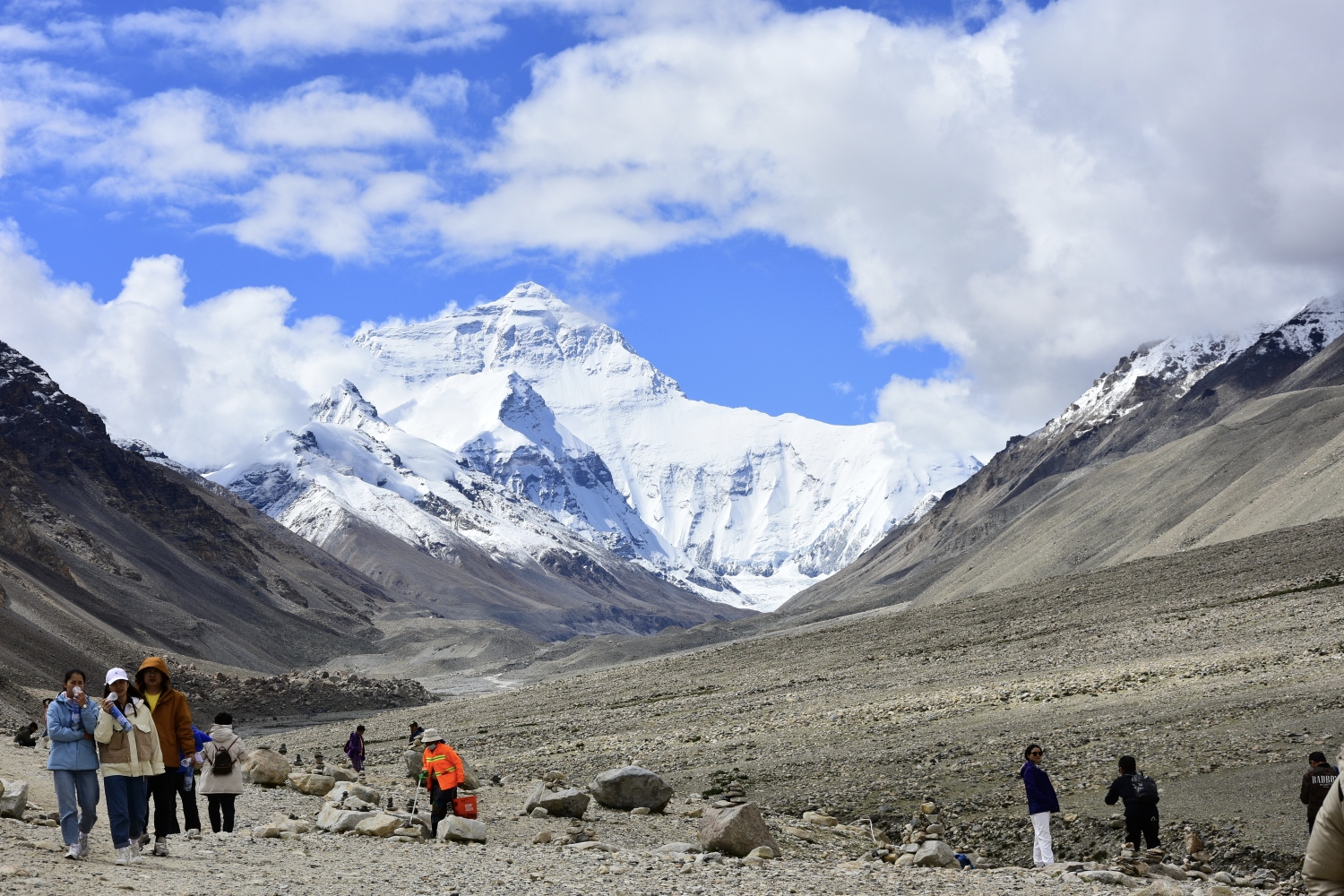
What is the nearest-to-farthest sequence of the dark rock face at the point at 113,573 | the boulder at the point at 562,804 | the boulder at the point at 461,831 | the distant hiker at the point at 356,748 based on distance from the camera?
the boulder at the point at 461,831
the boulder at the point at 562,804
the distant hiker at the point at 356,748
the dark rock face at the point at 113,573

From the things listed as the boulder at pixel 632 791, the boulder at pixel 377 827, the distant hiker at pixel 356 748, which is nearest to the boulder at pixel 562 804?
the boulder at pixel 632 791

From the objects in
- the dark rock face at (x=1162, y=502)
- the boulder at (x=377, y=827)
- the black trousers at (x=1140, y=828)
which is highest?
the dark rock face at (x=1162, y=502)

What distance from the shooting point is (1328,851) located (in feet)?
21.3

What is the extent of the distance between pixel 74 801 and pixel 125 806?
1.69ft

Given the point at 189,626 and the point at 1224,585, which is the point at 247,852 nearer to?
the point at 1224,585

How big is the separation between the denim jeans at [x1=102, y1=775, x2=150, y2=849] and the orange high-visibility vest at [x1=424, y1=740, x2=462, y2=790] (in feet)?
16.3

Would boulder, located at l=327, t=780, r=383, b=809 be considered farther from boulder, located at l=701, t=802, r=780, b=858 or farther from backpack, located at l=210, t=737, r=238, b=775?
boulder, located at l=701, t=802, r=780, b=858

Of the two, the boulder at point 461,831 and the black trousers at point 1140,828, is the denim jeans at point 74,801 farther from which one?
the black trousers at point 1140,828

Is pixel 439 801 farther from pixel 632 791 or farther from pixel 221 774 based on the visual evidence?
pixel 632 791

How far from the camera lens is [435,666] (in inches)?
5207

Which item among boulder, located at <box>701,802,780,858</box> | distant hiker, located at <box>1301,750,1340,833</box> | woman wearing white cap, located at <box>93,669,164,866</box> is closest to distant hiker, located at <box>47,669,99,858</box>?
woman wearing white cap, located at <box>93,669,164,866</box>

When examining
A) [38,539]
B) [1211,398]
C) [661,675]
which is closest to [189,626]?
[38,539]

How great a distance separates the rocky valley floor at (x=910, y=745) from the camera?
1555 cm

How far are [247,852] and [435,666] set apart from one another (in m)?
120
